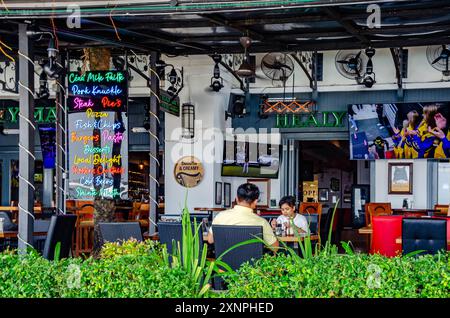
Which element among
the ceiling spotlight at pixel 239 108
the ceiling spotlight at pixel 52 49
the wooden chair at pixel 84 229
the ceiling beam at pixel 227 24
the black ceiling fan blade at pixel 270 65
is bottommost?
the wooden chair at pixel 84 229

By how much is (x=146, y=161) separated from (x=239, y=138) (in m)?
5.52

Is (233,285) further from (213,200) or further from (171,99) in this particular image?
(213,200)

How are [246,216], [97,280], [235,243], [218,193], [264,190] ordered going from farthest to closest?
[264,190]
[218,193]
[246,216]
[235,243]
[97,280]

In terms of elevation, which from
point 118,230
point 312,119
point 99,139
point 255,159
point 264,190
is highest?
point 312,119

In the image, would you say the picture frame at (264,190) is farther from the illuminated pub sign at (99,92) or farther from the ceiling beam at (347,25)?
the illuminated pub sign at (99,92)

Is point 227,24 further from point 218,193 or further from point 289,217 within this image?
point 218,193

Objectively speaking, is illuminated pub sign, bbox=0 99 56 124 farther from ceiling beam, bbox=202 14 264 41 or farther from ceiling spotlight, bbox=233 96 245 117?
ceiling beam, bbox=202 14 264 41

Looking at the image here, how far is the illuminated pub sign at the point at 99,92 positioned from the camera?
9.73 metres

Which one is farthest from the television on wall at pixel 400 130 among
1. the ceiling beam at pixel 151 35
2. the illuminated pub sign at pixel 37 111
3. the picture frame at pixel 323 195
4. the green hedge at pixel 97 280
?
the green hedge at pixel 97 280

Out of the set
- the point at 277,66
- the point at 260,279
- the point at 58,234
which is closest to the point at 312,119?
the point at 277,66

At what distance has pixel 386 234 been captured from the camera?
8070 mm

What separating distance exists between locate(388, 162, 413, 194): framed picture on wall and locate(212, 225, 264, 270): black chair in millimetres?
9891

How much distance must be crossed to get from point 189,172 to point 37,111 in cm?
463

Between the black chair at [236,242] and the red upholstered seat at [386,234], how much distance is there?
2519mm
